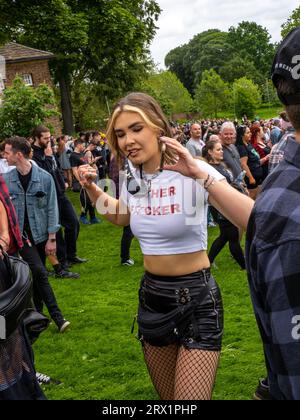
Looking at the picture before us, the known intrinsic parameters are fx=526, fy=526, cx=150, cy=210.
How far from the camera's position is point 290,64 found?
1.37m

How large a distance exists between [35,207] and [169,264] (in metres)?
3.32

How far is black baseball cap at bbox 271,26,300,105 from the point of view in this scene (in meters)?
1.36

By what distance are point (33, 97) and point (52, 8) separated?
5.04 metres

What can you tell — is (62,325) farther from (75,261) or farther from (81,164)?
(81,164)

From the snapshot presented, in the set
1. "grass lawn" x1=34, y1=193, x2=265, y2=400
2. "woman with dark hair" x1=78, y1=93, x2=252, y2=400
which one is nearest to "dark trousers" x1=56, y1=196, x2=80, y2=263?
"grass lawn" x1=34, y1=193, x2=265, y2=400

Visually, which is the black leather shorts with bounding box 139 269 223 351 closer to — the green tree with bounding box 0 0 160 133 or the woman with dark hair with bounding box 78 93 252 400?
the woman with dark hair with bounding box 78 93 252 400

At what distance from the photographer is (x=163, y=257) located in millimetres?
2961

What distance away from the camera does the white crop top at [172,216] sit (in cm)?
293

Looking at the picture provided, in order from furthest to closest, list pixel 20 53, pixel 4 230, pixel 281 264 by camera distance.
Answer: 1. pixel 20 53
2. pixel 4 230
3. pixel 281 264

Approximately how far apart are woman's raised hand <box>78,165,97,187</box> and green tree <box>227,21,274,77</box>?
325 ft

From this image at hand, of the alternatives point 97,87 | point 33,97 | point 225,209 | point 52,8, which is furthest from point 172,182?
point 97,87

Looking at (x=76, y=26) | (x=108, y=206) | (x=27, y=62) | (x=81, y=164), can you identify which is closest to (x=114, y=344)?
(x=108, y=206)

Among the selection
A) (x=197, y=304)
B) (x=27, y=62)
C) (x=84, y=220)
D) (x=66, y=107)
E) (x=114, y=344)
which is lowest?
(x=84, y=220)
